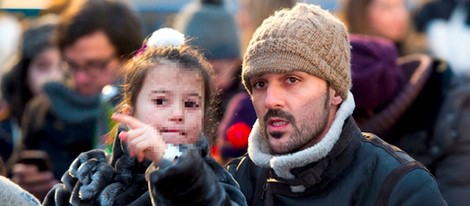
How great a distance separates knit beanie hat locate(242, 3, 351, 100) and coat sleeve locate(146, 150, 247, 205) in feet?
2.06

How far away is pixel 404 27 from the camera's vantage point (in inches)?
309

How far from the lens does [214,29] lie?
7.41 metres

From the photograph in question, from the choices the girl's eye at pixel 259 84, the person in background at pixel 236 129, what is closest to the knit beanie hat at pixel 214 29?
the person in background at pixel 236 129

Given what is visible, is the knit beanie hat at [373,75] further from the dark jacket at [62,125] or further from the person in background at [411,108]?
the dark jacket at [62,125]

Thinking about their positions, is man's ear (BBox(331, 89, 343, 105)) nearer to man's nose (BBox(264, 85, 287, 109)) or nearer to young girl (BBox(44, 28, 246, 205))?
man's nose (BBox(264, 85, 287, 109))

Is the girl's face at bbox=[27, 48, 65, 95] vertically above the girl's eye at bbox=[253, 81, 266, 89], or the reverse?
the girl's eye at bbox=[253, 81, 266, 89]

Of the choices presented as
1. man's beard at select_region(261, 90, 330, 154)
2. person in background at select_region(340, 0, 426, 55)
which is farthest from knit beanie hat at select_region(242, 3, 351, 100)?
person in background at select_region(340, 0, 426, 55)

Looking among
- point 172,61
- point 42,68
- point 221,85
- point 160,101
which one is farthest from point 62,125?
point 160,101

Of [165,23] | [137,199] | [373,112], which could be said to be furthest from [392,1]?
[137,199]

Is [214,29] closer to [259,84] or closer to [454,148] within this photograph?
[454,148]

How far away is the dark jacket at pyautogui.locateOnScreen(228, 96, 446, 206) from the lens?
13.7 ft

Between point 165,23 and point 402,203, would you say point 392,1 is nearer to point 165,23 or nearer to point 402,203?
point 165,23

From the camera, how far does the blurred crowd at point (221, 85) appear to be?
586 cm

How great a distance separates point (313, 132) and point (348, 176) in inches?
7.1
